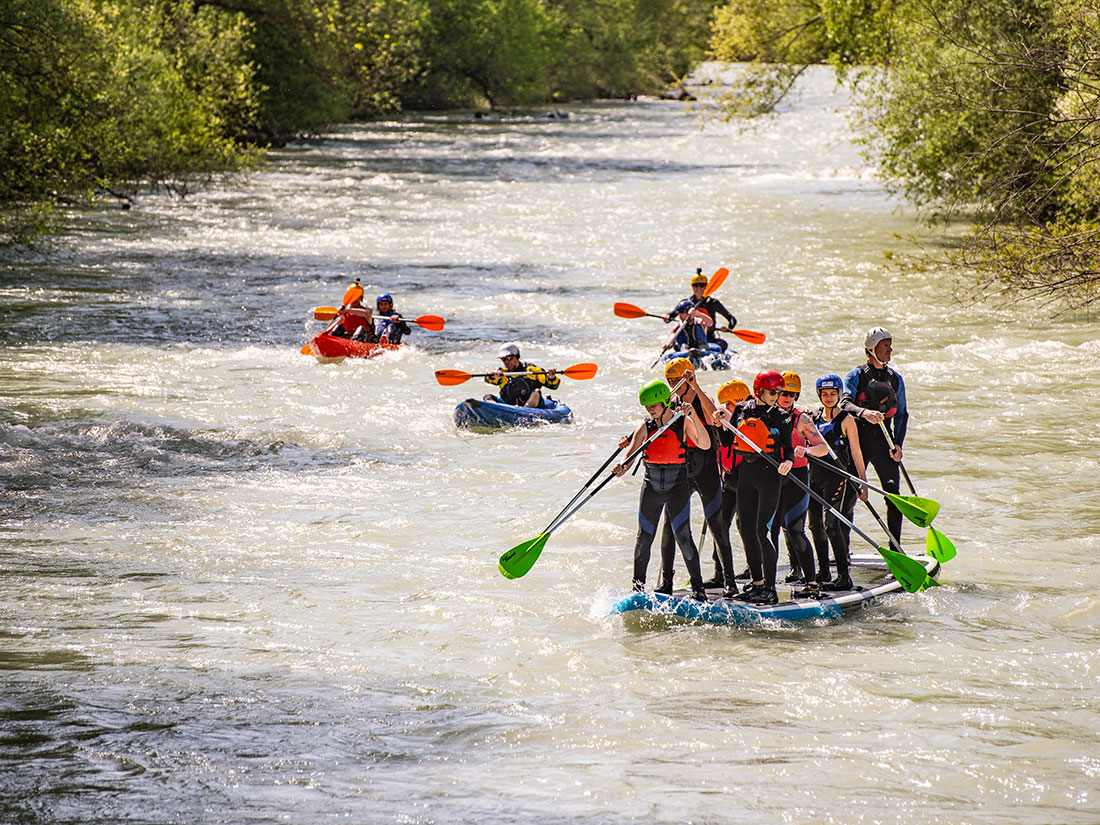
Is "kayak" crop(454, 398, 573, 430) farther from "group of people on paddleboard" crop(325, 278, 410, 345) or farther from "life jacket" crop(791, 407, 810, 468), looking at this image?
"life jacket" crop(791, 407, 810, 468)

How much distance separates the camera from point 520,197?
3891cm

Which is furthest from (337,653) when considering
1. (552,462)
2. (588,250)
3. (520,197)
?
(520,197)

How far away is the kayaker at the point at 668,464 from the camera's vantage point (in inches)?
338

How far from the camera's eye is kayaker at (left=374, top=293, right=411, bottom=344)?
18.5 meters

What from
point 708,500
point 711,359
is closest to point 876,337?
point 708,500

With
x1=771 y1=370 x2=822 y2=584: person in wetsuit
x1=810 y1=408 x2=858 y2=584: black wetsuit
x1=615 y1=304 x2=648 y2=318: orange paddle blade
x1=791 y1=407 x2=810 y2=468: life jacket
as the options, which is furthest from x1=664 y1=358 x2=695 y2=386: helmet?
x1=615 y1=304 x2=648 y2=318: orange paddle blade

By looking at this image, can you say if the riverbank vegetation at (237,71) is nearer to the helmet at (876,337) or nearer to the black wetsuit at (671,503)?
the black wetsuit at (671,503)

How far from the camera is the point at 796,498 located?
897 centimetres

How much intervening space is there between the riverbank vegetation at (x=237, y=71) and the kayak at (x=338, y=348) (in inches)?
197

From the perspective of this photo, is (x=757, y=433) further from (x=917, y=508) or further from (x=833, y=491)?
(x=917, y=508)

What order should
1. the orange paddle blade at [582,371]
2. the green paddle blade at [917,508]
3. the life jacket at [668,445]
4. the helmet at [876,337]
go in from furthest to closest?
the orange paddle blade at [582,371] → the helmet at [876,337] → the green paddle blade at [917,508] → the life jacket at [668,445]

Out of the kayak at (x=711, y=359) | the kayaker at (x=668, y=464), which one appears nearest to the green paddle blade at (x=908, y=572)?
the kayaker at (x=668, y=464)

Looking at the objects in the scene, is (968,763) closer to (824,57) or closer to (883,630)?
(883,630)

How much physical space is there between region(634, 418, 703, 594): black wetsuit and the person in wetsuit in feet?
2.27
